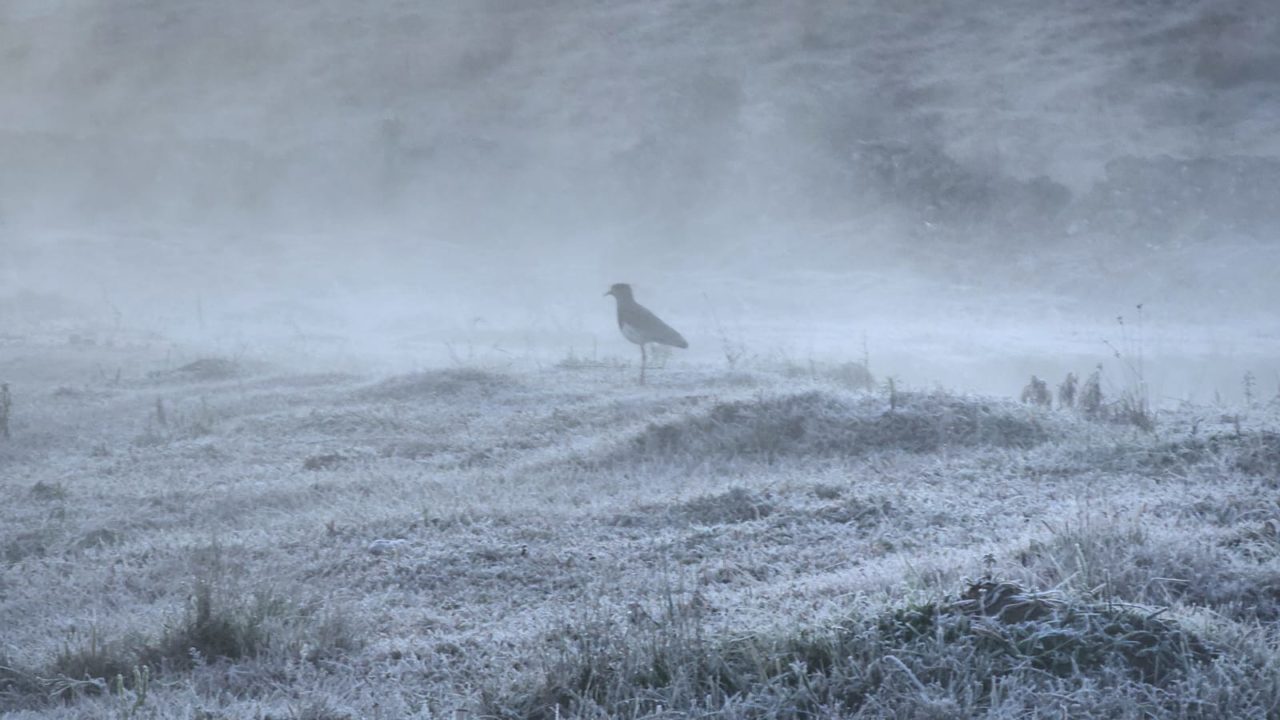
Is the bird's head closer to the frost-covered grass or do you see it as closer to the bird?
the bird

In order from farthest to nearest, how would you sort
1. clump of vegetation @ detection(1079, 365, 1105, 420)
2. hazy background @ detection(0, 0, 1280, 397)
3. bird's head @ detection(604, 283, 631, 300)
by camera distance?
1. hazy background @ detection(0, 0, 1280, 397)
2. bird's head @ detection(604, 283, 631, 300)
3. clump of vegetation @ detection(1079, 365, 1105, 420)

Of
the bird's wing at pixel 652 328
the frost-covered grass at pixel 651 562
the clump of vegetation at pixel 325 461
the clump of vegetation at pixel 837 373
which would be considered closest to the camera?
the frost-covered grass at pixel 651 562

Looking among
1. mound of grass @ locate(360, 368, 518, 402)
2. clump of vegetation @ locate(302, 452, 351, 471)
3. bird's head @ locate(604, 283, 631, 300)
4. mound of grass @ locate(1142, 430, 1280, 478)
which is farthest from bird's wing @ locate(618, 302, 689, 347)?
mound of grass @ locate(1142, 430, 1280, 478)

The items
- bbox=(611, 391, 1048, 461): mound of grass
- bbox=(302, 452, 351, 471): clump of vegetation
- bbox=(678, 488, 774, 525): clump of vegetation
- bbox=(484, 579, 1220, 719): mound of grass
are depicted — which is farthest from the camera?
bbox=(302, 452, 351, 471): clump of vegetation

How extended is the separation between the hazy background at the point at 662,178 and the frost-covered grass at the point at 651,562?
9012mm

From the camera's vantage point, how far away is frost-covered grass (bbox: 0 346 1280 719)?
2861 millimetres

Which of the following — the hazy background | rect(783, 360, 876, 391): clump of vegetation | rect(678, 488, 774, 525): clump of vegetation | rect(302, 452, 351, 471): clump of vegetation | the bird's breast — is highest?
the hazy background

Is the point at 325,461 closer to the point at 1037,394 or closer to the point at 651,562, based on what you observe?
the point at 651,562

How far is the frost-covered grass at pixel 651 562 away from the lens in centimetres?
286

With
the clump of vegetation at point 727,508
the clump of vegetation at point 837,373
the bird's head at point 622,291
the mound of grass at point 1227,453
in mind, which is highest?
the bird's head at point 622,291

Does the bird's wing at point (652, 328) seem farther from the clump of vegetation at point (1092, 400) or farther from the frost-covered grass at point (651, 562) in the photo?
the clump of vegetation at point (1092, 400)

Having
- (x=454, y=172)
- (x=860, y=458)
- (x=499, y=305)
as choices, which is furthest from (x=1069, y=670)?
(x=454, y=172)

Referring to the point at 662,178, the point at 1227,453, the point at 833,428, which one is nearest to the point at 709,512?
the point at 833,428

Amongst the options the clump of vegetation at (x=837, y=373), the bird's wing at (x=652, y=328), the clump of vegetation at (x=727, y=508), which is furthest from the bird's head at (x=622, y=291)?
the clump of vegetation at (x=727, y=508)
